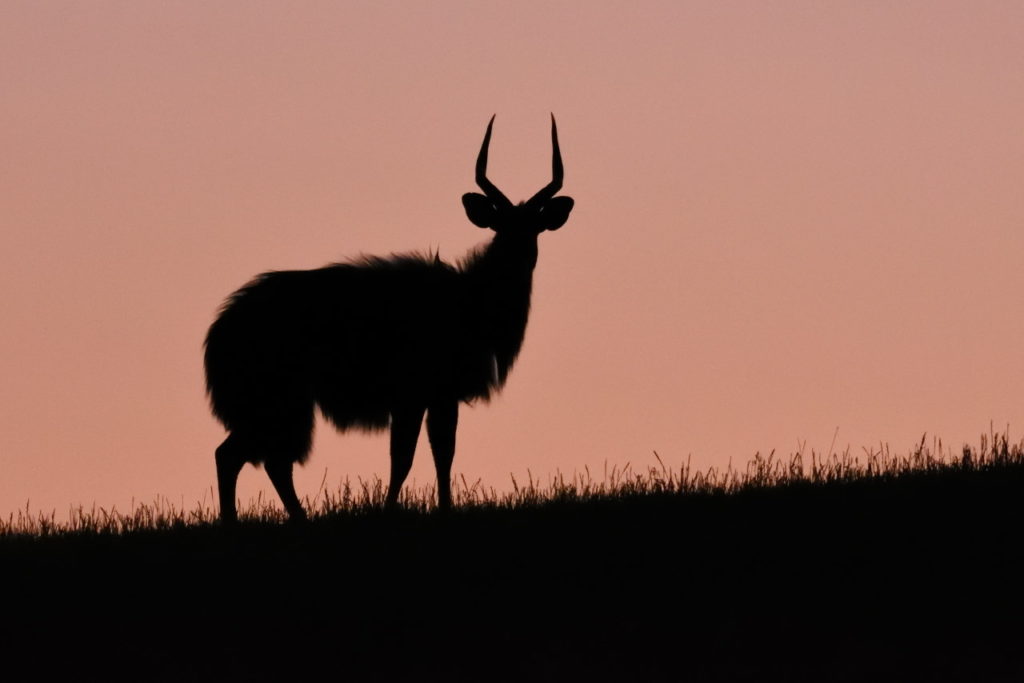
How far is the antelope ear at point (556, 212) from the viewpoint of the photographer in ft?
53.9

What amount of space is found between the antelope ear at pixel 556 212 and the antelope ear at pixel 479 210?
50 centimetres

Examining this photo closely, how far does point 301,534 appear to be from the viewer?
12.4 meters

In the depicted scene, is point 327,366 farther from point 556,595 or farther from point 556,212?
point 556,595

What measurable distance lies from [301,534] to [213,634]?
7.86ft

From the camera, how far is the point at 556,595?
10539 millimetres

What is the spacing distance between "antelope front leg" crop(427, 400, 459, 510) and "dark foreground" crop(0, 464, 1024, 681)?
1.64 metres

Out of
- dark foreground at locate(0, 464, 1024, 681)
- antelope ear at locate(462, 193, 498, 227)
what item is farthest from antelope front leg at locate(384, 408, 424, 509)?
antelope ear at locate(462, 193, 498, 227)

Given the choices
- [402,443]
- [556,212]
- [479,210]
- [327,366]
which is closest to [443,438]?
[402,443]

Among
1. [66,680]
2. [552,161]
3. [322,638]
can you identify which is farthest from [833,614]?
[552,161]

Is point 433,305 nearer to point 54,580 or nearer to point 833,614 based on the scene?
point 54,580

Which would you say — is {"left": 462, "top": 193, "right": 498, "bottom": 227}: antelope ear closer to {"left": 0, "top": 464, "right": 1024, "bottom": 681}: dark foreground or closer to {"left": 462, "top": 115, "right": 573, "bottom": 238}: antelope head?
{"left": 462, "top": 115, "right": 573, "bottom": 238}: antelope head

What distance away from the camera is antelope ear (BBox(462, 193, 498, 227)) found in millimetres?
16141

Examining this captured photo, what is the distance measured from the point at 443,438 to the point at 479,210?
2365 millimetres

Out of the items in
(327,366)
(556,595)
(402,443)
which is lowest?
(556,595)
